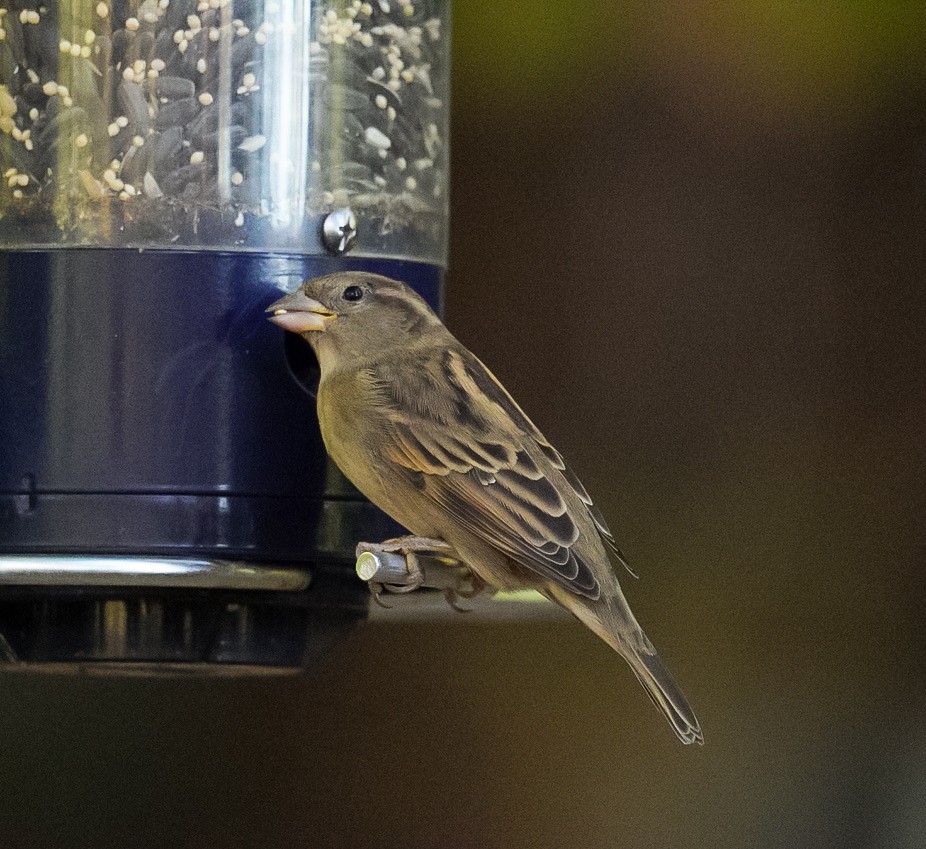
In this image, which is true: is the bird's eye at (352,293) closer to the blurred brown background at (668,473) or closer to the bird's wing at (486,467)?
A: the bird's wing at (486,467)

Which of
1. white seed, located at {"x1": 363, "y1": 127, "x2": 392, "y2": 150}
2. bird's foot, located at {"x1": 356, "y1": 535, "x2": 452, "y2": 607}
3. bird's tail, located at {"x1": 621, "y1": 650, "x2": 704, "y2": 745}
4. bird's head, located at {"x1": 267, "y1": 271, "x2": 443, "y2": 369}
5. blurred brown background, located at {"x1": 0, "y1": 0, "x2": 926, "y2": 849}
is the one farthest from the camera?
blurred brown background, located at {"x1": 0, "y1": 0, "x2": 926, "y2": 849}

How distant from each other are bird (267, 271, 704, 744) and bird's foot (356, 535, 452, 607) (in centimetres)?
3

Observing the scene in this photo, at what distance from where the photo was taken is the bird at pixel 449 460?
4.93 meters

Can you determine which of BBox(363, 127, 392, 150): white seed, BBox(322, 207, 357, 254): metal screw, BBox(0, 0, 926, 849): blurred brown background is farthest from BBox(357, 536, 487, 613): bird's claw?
BBox(0, 0, 926, 849): blurred brown background

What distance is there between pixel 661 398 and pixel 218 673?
→ 248 centimetres

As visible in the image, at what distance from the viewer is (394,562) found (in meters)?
4.66

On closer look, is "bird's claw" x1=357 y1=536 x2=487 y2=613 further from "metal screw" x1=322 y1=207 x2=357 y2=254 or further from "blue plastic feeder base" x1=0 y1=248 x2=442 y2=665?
"metal screw" x1=322 y1=207 x2=357 y2=254

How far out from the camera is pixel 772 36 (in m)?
7.14

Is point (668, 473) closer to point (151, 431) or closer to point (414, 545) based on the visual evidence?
point (414, 545)

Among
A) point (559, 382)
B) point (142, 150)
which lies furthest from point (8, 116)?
point (559, 382)

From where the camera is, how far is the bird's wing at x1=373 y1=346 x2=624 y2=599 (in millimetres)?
4914

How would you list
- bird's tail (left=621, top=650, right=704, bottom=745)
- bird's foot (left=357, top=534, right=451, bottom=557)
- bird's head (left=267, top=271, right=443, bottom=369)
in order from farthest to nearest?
1. bird's head (left=267, top=271, right=443, bottom=369)
2. bird's foot (left=357, top=534, right=451, bottom=557)
3. bird's tail (left=621, top=650, right=704, bottom=745)

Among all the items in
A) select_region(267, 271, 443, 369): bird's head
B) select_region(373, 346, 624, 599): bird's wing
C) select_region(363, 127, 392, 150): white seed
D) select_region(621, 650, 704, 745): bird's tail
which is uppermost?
select_region(363, 127, 392, 150): white seed

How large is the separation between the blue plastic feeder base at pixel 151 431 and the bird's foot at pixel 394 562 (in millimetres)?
158
